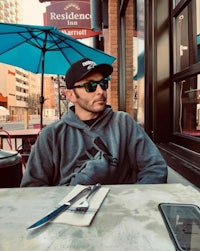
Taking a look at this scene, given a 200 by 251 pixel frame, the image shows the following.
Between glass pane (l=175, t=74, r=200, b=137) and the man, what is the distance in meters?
0.86

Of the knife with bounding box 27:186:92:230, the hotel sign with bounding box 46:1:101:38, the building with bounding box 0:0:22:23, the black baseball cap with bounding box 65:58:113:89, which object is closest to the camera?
the knife with bounding box 27:186:92:230

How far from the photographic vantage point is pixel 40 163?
1.60 meters

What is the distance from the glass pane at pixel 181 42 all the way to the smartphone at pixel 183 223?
1.74 meters

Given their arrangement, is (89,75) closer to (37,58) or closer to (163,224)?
(163,224)

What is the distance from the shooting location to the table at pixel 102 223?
26.5 inches

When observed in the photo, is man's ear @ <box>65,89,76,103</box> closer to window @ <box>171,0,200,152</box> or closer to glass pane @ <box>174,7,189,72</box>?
window @ <box>171,0,200,152</box>

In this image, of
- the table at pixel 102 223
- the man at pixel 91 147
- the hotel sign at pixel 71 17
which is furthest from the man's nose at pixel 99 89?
the hotel sign at pixel 71 17

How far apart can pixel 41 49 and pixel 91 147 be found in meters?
2.65

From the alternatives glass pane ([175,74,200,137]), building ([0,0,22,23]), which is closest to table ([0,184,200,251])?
glass pane ([175,74,200,137])

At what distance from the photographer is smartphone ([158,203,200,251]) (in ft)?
2.24

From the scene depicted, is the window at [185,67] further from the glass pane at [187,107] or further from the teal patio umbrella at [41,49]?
the teal patio umbrella at [41,49]

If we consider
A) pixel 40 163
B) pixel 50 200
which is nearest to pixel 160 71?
pixel 40 163

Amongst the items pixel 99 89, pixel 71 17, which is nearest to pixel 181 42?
pixel 99 89

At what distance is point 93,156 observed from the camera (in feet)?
5.35
